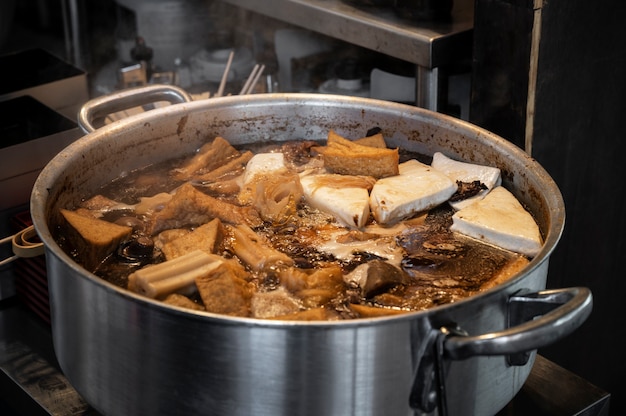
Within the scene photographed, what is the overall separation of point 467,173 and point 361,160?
23 centimetres

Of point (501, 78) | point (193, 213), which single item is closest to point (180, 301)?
point (193, 213)

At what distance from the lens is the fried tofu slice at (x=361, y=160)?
6.02 ft

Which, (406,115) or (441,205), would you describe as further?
(406,115)

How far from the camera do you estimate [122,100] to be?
194cm

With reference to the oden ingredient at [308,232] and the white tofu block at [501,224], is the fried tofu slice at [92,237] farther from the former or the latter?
the white tofu block at [501,224]

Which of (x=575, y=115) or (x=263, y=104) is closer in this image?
(x=263, y=104)

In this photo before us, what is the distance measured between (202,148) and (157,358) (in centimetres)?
83

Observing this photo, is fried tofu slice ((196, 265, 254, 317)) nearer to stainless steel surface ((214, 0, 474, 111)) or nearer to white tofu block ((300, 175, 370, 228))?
white tofu block ((300, 175, 370, 228))

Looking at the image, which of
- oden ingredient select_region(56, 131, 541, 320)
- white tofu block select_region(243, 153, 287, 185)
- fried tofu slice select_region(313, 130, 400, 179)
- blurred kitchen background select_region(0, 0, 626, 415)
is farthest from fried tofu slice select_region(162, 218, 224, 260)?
blurred kitchen background select_region(0, 0, 626, 415)

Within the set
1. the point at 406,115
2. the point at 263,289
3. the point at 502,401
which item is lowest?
the point at 502,401

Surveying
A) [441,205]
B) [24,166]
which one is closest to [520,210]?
[441,205]

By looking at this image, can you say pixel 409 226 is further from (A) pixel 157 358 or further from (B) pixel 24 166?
(B) pixel 24 166

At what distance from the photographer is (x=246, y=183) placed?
1852 mm

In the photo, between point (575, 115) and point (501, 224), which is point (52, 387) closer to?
point (501, 224)
